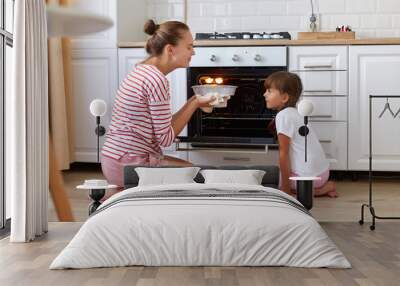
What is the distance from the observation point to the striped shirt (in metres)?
3.21

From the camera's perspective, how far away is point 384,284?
184 cm

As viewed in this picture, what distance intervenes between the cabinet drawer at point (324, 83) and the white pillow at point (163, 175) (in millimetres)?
1780

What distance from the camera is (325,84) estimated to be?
14.8 ft

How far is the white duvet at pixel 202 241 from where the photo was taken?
2.13 metres

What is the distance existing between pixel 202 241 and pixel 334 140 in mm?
2610

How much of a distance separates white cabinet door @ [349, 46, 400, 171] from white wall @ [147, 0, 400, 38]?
2.19ft

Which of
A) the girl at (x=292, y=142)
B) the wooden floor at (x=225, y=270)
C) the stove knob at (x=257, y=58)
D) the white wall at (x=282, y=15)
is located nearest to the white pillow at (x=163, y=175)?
the wooden floor at (x=225, y=270)

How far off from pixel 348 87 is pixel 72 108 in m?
2.08

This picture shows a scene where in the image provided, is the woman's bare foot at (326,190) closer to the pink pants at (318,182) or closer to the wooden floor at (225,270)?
the pink pants at (318,182)

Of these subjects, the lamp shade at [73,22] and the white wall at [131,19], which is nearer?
the lamp shade at [73,22]

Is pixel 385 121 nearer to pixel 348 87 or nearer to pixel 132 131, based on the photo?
pixel 348 87

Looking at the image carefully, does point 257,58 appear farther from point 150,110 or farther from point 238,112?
point 150,110

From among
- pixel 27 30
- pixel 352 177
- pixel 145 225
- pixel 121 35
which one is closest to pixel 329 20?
pixel 352 177

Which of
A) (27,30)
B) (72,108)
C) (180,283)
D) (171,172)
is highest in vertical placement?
(27,30)
